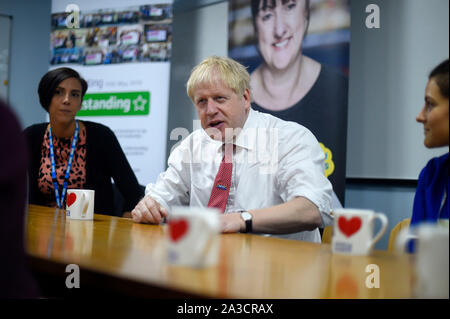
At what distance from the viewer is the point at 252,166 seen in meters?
2.04

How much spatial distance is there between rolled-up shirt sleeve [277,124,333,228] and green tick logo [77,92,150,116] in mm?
2450

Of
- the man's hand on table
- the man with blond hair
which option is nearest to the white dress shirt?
the man with blond hair

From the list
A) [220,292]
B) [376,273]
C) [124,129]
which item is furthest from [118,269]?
[124,129]

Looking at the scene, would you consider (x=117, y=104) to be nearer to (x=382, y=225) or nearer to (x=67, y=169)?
(x=67, y=169)

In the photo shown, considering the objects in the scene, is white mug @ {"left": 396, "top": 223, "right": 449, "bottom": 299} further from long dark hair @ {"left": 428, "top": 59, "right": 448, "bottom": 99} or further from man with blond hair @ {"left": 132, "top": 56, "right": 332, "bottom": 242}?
man with blond hair @ {"left": 132, "top": 56, "right": 332, "bottom": 242}

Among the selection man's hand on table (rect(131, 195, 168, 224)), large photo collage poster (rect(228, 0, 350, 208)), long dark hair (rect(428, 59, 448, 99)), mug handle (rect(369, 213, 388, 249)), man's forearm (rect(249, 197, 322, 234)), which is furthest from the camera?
large photo collage poster (rect(228, 0, 350, 208))

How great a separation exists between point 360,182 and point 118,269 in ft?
8.65

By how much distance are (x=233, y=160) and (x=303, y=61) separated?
1.49 metres

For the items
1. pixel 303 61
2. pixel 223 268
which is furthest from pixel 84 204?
pixel 303 61

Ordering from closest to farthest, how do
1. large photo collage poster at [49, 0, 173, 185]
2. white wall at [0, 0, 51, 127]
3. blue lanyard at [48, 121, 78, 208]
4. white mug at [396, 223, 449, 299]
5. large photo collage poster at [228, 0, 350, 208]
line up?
white mug at [396, 223, 449, 299] → blue lanyard at [48, 121, 78, 208] → large photo collage poster at [228, 0, 350, 208] → large photo collage poster at [49, 0, 173, 185] → white wall at [0, 0, 51, 127]

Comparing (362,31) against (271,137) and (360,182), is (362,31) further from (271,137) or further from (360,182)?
(271,137)

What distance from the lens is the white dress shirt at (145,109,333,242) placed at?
1824mm

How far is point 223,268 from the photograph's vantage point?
935 millimetres

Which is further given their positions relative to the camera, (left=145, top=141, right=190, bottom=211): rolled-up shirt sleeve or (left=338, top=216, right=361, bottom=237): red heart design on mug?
(left=145, top=141, right=190, bottom=211): rolled-up shirt sleeve
